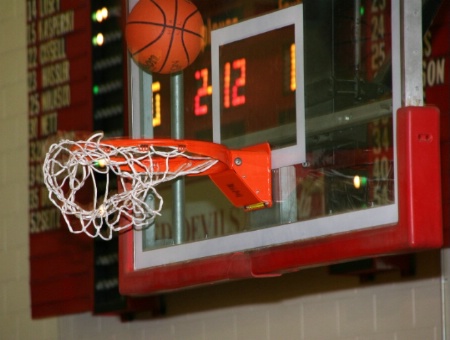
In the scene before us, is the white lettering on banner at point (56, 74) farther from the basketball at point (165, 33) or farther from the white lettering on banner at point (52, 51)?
the basketball at point (165, 33)

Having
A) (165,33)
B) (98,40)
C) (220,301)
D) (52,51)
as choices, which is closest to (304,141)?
(165,33)

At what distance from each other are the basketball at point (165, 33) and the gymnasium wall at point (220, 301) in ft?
4.63

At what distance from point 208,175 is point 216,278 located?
1.38 ft

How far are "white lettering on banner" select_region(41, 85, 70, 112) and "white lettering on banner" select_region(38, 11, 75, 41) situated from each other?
344 mm

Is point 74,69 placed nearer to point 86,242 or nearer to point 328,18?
point 86,242

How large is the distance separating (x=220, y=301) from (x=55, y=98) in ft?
5.58

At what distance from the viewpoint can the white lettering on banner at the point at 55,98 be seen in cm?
661

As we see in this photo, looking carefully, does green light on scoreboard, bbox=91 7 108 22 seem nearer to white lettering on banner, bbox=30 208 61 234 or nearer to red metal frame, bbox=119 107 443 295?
white lettering on banner, bbox=30 208 61 234

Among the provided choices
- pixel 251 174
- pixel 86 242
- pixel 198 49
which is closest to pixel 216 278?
pixel 251 174

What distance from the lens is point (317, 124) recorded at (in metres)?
4.25

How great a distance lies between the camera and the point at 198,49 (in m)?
4.64

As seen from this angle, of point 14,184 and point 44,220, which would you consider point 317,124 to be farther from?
point 14,184

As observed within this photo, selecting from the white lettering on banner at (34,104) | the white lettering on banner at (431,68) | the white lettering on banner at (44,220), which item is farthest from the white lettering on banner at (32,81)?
the white lettering on banner at (431,68)

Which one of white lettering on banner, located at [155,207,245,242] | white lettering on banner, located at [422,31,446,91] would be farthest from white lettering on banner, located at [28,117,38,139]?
white lettering on banner, located at [422,31,446,91]
